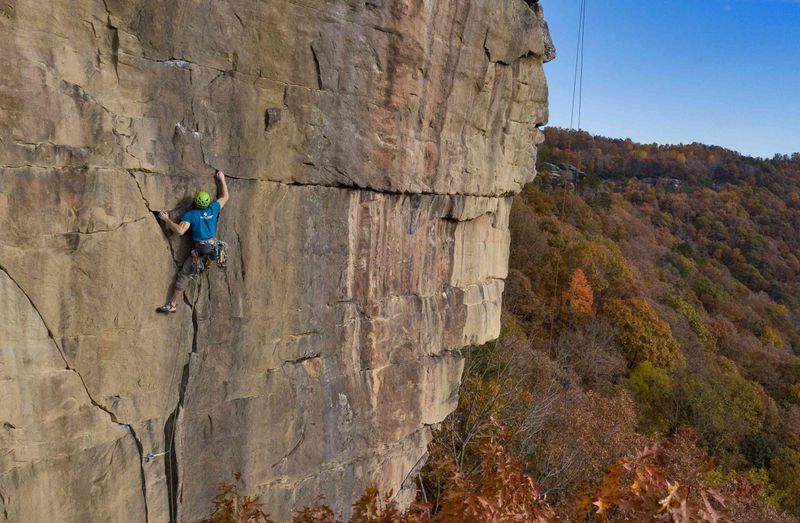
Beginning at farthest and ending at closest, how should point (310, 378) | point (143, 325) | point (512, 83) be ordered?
1. point (512, 83)
2. point (310, 378)
3. point (143, 325)

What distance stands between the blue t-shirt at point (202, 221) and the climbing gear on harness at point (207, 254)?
0.18 ft

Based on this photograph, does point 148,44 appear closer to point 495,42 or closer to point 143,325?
point 143,325

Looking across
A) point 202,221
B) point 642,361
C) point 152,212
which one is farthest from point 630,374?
point 152,212

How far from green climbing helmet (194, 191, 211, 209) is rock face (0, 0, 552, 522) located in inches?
6.6

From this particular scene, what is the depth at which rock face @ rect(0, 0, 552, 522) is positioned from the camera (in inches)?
158

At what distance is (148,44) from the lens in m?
4.27

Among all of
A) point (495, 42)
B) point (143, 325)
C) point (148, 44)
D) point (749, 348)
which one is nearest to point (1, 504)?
point (143, 325)

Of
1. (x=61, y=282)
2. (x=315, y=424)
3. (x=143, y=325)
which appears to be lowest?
(x=315, y=424)

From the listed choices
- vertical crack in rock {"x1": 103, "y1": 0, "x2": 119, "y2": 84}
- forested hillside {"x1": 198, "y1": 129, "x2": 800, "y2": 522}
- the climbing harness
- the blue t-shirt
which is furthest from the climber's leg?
forested hillside {"x1": 198, "y1": 129, "x2": 800, "y2": 522}

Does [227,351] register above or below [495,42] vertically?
below

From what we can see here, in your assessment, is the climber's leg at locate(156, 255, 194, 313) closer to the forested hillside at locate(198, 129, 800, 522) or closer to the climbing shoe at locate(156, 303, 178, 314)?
the climbing shoe at locate(156, 303, 178, 314)

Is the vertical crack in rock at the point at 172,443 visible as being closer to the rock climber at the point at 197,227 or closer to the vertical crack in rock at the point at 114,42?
the rock climber at the point at 197,227

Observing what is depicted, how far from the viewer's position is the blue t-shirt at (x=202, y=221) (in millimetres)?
4578

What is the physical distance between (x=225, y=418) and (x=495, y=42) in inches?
201
